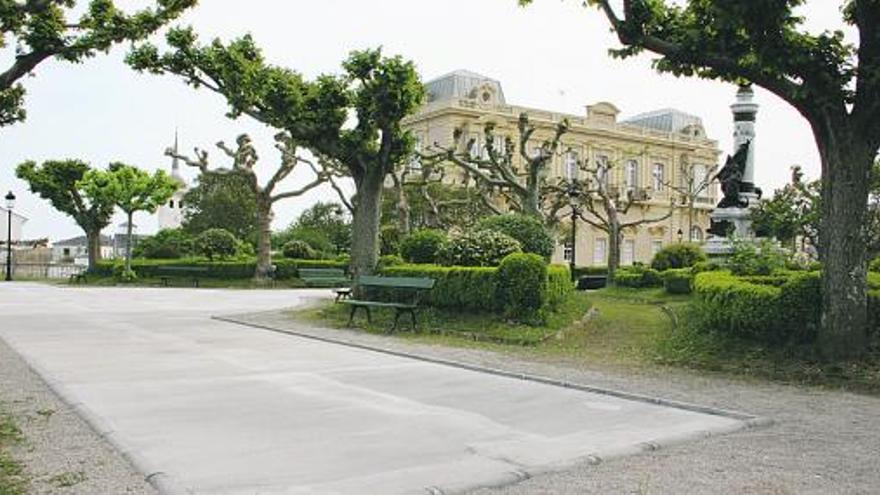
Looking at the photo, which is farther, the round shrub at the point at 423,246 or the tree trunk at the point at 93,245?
the tree trunk at the point at 93,245

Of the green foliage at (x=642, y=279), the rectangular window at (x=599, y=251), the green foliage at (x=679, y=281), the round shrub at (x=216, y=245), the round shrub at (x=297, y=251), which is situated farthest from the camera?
the rectangular window at (x=599, y=251)

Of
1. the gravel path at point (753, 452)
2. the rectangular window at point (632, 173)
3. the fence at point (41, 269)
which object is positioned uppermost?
the rectangular window at point (632, 173)

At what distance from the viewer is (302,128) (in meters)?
17.8

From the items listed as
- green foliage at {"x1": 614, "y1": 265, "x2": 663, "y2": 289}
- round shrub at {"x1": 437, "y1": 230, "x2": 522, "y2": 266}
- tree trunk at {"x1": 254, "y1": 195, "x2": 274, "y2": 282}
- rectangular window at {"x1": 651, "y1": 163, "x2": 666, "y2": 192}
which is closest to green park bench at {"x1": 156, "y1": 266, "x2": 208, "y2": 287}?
tree trunk at {"x1": 254, "y1": 195, "x2": 274, "y2": 282}

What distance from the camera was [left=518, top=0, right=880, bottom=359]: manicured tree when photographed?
9.58 meters

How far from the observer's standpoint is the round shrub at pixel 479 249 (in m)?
16.3

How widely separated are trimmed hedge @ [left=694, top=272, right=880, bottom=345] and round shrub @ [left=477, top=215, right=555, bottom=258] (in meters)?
7.79

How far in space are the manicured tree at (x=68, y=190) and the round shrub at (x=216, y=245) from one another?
4.43 m

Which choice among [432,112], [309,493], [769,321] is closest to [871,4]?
[769,321]

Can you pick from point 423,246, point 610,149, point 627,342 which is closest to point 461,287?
point 627,342

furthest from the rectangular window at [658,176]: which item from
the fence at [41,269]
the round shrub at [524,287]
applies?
the round shrub at [524,287]

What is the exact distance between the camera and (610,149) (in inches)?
2562

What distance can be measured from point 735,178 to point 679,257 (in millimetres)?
3227

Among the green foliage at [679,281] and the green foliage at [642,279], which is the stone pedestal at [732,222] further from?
the green foliage at [679,281]
